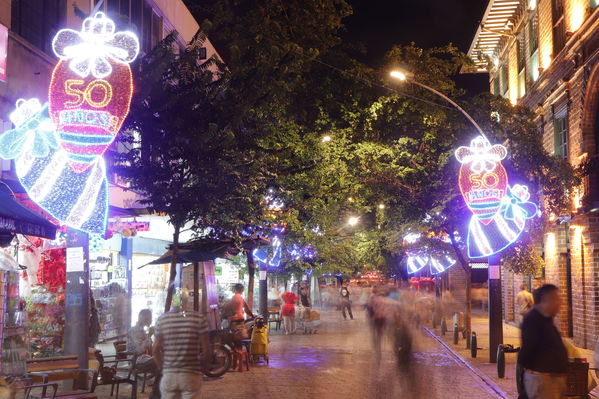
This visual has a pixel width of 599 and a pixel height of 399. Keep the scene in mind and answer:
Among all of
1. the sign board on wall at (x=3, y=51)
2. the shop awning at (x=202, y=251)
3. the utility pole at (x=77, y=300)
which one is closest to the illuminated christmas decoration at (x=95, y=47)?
the sign board on wall at (x=3, y=51)

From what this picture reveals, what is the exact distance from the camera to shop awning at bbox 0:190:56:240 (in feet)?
30.1

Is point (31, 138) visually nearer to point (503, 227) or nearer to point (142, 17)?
point (503, 227)

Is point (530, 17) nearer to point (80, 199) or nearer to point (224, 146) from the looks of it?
point (224, 146)

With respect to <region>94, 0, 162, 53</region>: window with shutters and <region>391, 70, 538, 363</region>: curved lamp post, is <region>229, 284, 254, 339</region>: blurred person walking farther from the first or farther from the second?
<region>94, 0, 162, 53</region>: window with shutters

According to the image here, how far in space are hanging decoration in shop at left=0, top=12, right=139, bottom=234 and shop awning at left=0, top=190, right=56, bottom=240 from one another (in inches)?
8.8

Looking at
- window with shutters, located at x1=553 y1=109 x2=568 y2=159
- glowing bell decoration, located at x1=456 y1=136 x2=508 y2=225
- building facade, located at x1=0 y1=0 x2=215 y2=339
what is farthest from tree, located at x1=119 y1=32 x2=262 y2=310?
window with shutters, located at x1=553 y1=109 x2=568 y2=159

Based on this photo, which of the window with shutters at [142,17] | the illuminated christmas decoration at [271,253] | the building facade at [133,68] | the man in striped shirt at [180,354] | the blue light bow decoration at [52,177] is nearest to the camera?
the man in striped shirt at [180,354]

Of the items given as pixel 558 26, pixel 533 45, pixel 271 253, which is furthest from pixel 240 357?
pixel 533 45

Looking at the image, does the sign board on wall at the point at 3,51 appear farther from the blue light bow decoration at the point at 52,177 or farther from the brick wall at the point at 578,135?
the brick wall at the point at 578,135

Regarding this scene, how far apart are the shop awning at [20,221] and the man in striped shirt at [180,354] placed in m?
2.66

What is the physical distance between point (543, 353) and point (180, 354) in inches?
151

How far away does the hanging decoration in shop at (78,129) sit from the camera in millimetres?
9984

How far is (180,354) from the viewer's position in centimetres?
780

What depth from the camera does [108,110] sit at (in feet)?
33.7
